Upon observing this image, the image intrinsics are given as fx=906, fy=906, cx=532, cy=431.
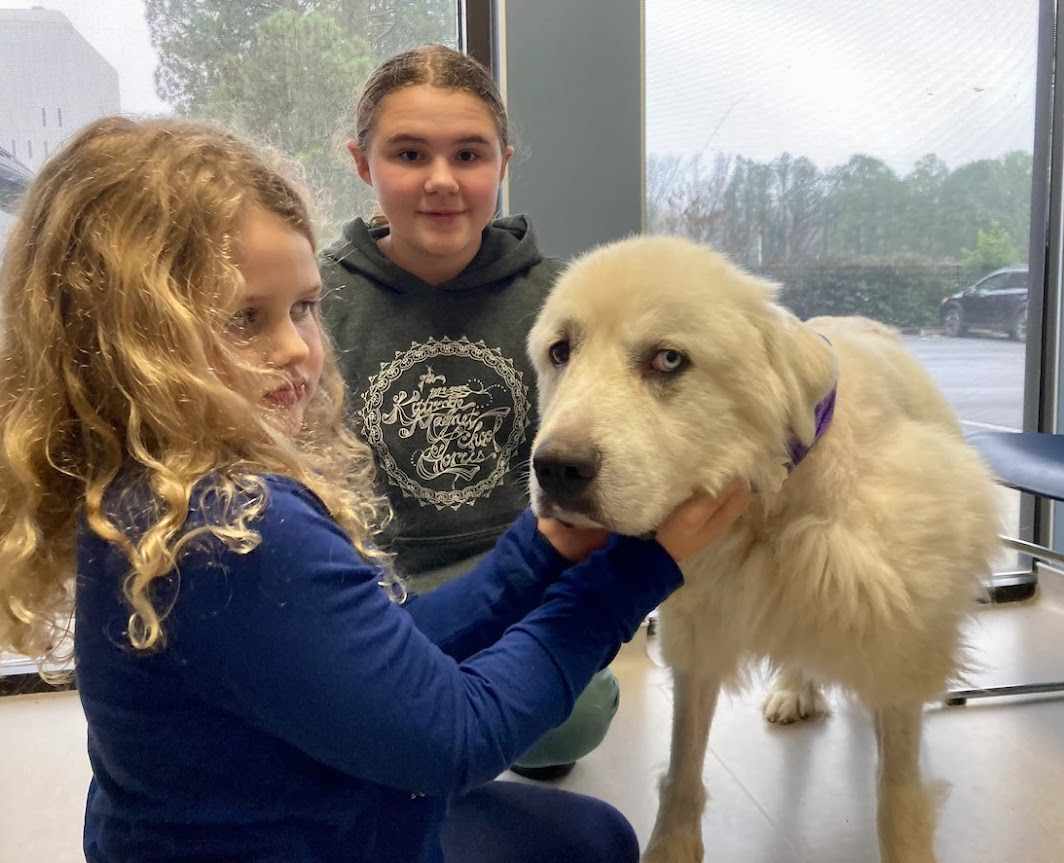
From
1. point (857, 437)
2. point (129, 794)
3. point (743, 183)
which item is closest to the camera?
point (129, 794)

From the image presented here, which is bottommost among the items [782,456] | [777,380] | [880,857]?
[880,857]

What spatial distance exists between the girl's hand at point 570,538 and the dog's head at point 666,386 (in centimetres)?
3

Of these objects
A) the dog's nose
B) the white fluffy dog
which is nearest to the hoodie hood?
the white fluffy dog

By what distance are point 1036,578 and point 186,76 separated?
9.71 feet

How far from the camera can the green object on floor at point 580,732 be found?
181cm

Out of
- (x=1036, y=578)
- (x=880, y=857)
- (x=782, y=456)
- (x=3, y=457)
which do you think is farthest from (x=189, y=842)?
(x=1036, y=578)

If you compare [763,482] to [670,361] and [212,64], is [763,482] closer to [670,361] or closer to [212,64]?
[670,361]

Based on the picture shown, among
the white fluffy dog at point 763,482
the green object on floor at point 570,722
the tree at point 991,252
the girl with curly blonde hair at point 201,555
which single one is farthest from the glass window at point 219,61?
the tree at point 991,252

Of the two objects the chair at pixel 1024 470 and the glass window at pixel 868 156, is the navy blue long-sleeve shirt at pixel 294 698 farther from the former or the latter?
the glass window at pixel 868 156

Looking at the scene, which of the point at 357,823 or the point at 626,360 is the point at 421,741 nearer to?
the point at 357,823

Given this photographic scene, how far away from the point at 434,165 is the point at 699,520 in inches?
35.7

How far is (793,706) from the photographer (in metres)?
2.16

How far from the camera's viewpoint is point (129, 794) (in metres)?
0.89

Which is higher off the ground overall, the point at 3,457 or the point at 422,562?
the point at 3,457
